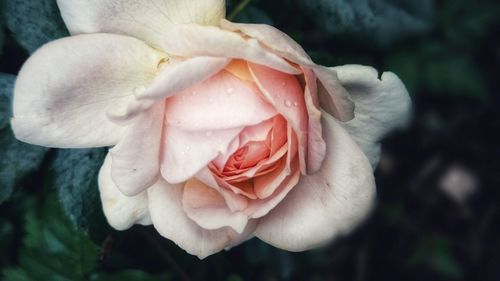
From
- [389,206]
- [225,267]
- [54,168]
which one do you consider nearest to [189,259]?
[225,267]

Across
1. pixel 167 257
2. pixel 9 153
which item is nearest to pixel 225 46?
pixel 9 153

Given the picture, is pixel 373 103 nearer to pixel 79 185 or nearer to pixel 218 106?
pixel 218 106

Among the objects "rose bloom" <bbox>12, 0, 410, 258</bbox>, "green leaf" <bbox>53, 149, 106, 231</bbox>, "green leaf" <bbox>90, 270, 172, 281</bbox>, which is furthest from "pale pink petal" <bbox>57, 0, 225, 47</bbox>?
"green leaf" <bbox>90, 270, 172, 281</bbox>

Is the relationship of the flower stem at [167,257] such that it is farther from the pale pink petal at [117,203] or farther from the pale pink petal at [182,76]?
the pale pink petal at [182,76]

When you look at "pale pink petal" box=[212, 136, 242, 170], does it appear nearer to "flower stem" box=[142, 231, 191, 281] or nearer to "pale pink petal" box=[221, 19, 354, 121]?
"pale pink petal" box=[221, 19, 354, 121]

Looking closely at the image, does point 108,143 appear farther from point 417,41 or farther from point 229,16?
point 417,41

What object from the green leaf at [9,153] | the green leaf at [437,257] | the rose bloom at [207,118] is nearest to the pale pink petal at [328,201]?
the rose bloom at [207,118]
